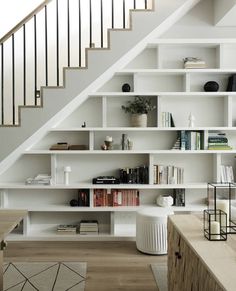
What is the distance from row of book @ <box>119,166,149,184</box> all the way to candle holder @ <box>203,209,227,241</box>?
2.43 metres

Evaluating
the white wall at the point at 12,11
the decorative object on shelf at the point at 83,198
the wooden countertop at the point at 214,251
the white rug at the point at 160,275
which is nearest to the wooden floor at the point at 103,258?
the white rug at the point at 160,275

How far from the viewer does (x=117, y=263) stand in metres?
3.76

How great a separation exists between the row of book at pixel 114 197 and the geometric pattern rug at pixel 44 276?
42.9 inches

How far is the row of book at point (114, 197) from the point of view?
469cm

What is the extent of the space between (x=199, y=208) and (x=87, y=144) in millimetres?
1701

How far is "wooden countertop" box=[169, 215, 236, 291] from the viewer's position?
1495 mm

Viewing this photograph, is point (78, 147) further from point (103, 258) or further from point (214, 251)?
point (214, 251)

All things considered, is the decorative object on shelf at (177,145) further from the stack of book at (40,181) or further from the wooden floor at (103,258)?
the stack of book at (40,181)

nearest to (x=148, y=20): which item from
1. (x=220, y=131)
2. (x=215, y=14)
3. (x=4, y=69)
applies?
(x=215, y=14)

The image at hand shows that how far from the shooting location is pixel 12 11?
18.4 ft

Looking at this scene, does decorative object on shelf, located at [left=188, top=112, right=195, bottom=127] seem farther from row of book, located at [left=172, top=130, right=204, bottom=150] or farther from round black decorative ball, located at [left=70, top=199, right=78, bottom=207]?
round black decorative ball, located at [left=70, top=199, right=78, bottom=207]

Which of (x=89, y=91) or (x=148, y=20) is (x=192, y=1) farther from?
(x=89, y=91)

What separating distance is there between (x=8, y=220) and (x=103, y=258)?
1.73 meters

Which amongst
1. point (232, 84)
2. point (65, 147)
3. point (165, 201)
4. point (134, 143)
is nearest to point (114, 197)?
point (165, 201)
